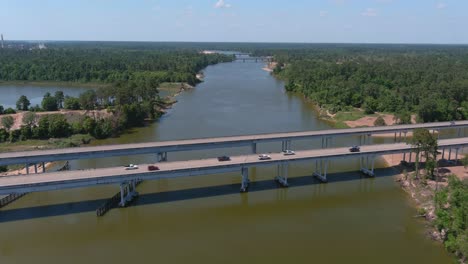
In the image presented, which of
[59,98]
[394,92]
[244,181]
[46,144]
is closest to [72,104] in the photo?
[59,98]

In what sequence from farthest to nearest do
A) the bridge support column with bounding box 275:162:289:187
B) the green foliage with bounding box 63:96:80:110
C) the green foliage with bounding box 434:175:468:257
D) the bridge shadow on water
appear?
the green foliage with bounding box 63:96:80:110
the bridge support column with bounding box 275:162:289:187
the bridge shadow on water
the green foliage with bounding box 434:175:468:257

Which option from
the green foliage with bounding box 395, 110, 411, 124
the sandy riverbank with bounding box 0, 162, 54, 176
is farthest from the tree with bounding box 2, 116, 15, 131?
the green foliage with bounding box 395, 110, 411, 124

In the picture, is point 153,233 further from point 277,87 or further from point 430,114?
point 277,87

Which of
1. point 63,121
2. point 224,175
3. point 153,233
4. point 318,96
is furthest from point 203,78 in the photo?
point 153,233

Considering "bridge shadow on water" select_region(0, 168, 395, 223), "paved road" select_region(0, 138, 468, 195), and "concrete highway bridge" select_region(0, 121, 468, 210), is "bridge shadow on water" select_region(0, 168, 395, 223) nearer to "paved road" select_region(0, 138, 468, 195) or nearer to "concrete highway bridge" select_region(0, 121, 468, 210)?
"concrete highway bridge" select_region(0, 121, 468, 210)

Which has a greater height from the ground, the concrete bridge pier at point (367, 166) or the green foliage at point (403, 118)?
the green foliage at point (403, 118)

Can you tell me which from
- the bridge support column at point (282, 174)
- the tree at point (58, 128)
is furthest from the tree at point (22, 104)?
the bridge support column at point (282, 174)

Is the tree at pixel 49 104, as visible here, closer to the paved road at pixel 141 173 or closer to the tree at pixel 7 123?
the tree at pixel 7 123
